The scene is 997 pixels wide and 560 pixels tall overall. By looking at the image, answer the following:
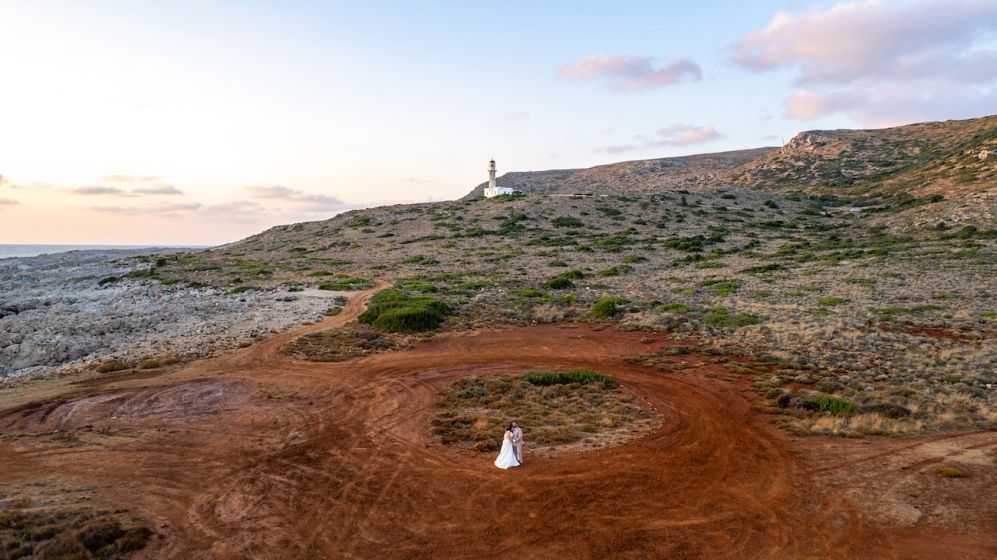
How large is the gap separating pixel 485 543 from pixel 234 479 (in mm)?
6916

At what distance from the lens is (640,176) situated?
156 metres

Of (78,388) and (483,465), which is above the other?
(78,388)

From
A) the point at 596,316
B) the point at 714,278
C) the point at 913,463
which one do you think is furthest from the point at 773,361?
the point at 714,278

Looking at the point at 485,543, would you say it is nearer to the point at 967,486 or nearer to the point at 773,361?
the point at 967,486

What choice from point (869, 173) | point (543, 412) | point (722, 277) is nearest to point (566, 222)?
point (722, 277)

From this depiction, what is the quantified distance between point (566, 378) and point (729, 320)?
45.1 ft

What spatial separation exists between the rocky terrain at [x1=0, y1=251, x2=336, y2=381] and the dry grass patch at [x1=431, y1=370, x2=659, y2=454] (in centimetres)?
1487

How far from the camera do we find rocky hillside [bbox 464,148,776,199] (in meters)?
147

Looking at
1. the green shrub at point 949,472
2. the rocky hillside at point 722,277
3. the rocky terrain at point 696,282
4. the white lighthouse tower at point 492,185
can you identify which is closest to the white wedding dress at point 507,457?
the rocky terrain at point 696,282

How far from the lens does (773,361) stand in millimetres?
22281

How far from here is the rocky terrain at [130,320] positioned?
23.9 metres

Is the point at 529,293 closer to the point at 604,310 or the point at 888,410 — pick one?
the point at 604,310

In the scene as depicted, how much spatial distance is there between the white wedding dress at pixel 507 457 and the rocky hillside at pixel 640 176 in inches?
5225

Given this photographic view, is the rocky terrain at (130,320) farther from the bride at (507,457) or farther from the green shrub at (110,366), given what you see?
the bride at (507,457)
